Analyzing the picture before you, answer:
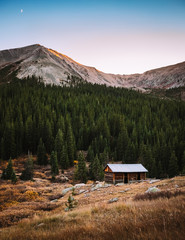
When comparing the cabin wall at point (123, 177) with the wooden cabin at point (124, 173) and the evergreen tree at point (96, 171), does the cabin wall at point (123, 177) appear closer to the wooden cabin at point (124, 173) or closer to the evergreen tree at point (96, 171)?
the wooden cabin at point (124, 173)

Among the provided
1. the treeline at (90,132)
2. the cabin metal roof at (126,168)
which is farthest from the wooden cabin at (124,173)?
the treeline at (90,132)

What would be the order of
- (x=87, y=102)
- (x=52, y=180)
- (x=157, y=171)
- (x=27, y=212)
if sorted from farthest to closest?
(x=87, y=102) < (x=157, y=171) < (x=52, y=180) < (x=27, y=212)

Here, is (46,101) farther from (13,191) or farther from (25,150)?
(13,191)

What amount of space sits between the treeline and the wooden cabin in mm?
10619

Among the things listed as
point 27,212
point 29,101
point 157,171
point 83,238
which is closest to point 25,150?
point 29,101

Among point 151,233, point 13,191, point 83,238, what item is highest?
point 151,233

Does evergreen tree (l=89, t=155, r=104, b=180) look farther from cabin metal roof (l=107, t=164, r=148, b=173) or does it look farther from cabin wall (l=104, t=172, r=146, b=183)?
cabin metal roof (l=107, t=164, r=148, b=173)

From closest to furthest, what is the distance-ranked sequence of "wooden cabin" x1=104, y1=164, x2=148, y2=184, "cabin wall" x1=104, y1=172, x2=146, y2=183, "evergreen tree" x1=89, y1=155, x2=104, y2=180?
1. "wooden cabin" x1=104, y1=164, x2=148, y2=184
2. "cabin wall" x1=104, y1=172, x2=146, y2=183
3. "evergreen tree" x1=89, y1=155, x2=104, y2=180

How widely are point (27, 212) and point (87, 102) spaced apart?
99397 mm

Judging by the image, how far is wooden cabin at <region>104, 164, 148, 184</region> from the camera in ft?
112

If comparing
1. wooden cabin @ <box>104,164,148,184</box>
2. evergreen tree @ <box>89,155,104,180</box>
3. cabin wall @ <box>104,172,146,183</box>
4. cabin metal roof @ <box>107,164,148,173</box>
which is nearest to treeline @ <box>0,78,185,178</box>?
evergreen tree @ <box>89,155,104,180</box>

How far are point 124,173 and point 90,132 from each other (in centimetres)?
4742

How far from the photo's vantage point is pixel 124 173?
115 feet

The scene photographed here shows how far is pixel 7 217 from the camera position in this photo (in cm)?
1285
